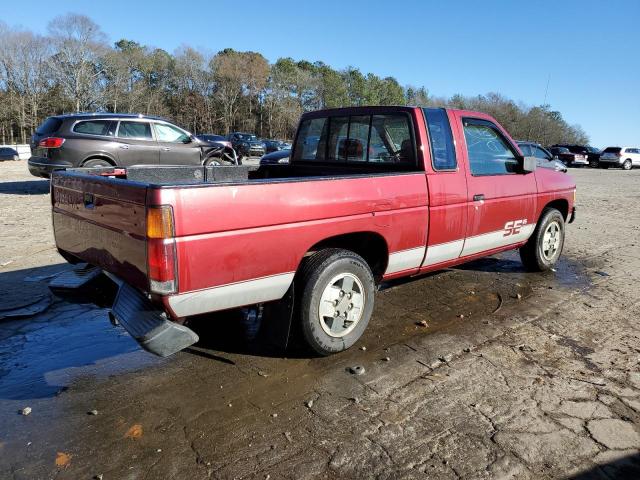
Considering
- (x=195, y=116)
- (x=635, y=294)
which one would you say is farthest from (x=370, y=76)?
(x=635, y=294)

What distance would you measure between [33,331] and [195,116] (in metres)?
75.1

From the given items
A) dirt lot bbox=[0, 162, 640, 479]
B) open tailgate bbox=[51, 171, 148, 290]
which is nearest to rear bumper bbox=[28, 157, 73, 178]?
dirt lot bbox=[0, 162, 640, 479]

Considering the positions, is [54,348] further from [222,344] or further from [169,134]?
[169,134]

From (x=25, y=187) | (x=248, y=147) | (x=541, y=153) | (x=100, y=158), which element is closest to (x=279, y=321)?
(x=100, y=158)

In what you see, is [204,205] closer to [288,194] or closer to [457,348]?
[288,194]

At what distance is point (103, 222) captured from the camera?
123 inches

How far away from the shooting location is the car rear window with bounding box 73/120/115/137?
10516 mm

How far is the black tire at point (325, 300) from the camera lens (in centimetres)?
343

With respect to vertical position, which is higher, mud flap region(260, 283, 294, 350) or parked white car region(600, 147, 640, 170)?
parked white car region(600, 147, 640, 170)

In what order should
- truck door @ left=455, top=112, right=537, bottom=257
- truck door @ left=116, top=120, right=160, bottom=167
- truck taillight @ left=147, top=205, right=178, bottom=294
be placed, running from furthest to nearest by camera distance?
truck door @ left=116, top=120, right=160, bottom=167
truck door @ left=455, top=112, right=537, bottom=257
truck taillight @ left=147, top=205, right=178, bottom=294

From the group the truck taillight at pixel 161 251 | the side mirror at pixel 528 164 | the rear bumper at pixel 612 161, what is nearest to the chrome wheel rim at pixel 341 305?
the truck taillight at pixel 161 251

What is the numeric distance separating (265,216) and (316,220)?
0.44 m

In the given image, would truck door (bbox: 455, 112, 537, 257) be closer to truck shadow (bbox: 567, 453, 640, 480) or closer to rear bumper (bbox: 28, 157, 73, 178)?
truck shadow (bbox: 567, 453, 640, 480)

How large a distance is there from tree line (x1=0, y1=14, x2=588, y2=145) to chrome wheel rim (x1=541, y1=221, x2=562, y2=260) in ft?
193
